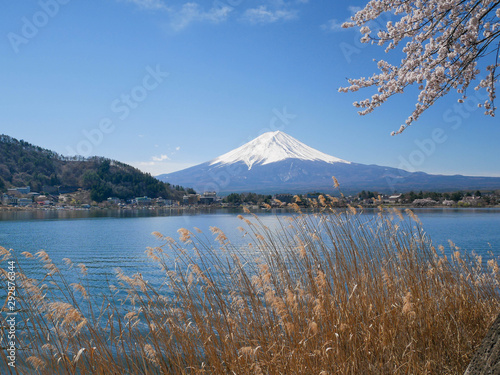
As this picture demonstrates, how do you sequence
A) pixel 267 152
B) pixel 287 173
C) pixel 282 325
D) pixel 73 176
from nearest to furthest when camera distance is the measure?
pixel 282 325
pixel 73 176
pixel 287 173
pixel 267 152

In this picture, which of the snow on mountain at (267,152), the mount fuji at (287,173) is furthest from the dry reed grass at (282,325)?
the snow on mountain at (267,152)

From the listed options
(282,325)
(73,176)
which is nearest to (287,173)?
(73,176)

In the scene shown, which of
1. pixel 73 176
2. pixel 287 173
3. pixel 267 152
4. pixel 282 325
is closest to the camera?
pixel 282 325

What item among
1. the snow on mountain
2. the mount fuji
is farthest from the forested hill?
the snow on mountain

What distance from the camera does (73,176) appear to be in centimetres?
10750

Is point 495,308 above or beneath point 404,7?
beneath

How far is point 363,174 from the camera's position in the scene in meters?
102

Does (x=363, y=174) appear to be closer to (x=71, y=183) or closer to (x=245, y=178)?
(x=245, y=178)

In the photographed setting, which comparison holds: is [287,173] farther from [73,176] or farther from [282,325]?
[282,325]

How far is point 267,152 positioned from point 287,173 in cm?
2964

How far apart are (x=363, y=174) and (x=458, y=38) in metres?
103

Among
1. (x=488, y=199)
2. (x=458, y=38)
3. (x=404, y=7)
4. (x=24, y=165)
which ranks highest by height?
(x=24, y=165)

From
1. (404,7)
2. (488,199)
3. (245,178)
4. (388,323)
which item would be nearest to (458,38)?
(404,7)

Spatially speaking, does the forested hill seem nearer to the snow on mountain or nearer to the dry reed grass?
the snow on mountain
